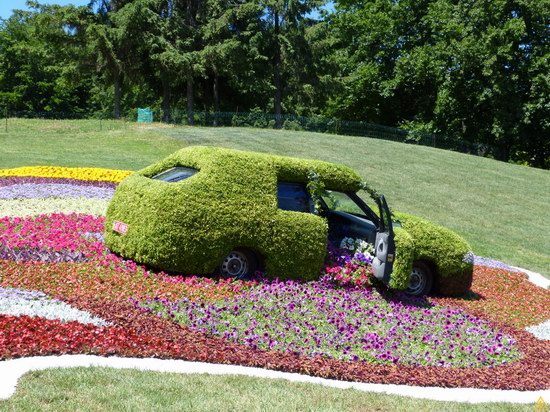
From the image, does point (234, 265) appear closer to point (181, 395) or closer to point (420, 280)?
point (420, 280)

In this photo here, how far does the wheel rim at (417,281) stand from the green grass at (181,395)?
14.2 feet

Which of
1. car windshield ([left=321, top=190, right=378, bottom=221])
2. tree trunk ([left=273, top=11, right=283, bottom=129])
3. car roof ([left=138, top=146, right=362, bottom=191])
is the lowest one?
car windshield ([left=321, top=190, right=378, bottom=221])

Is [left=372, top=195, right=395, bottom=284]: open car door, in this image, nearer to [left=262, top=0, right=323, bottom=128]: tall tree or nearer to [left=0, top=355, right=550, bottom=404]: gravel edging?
[left=0, top=355, right=550, bottom=404]: gravel edging

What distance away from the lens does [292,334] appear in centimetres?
696

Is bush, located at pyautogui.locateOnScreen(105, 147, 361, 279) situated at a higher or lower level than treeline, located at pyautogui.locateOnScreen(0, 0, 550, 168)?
lower

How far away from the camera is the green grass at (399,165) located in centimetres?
1975

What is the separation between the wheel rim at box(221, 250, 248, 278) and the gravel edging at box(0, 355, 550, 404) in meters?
2.86

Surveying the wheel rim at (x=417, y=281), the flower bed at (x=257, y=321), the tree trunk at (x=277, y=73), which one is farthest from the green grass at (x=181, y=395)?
the tree trunk at (x=277, y=73)

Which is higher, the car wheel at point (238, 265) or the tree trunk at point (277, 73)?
the tree trunk at point (277, 73)

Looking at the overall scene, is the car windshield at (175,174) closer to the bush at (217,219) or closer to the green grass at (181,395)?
the bush at (217,219)

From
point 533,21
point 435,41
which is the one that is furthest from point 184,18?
point 533,21

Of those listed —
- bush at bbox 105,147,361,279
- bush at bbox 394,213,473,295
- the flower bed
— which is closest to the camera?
the flower bed

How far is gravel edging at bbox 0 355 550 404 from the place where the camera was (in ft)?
16.8

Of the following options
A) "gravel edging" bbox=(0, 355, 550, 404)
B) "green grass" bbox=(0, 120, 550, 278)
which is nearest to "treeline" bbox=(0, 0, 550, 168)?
"green grass" bbox=(0, 120, 550, 278)
